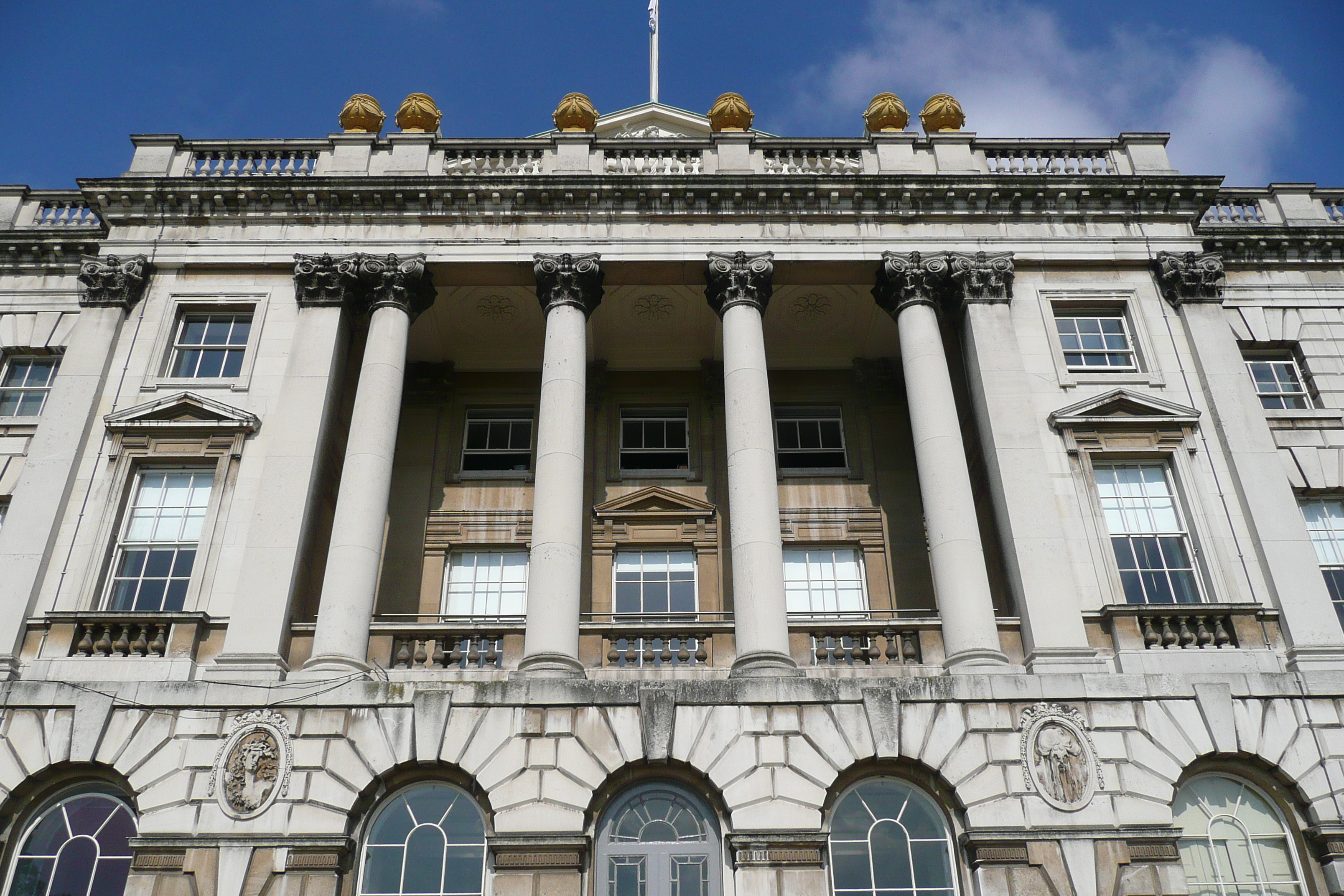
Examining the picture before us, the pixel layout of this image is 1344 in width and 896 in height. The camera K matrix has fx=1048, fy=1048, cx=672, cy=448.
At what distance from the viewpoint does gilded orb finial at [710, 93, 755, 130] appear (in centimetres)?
2214

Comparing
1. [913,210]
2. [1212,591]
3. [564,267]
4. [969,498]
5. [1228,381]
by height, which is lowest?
[1212,591]

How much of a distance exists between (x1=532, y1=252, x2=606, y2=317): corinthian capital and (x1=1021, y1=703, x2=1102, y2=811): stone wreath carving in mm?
10537

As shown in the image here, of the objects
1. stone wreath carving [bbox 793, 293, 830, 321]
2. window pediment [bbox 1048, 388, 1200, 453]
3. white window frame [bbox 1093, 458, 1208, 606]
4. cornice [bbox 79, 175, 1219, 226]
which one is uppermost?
cornice [bbox 79, 175, 1219, 226]

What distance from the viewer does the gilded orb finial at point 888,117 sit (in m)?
22.1

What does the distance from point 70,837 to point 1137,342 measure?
19390 mm

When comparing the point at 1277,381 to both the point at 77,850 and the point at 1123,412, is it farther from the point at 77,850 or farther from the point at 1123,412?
the point at 77,850

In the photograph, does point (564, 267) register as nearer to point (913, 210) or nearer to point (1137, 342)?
point (913, 210)

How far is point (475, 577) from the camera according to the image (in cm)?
2109

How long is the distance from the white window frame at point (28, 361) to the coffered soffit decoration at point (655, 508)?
11030 millimetres

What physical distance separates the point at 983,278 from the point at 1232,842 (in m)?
10.2

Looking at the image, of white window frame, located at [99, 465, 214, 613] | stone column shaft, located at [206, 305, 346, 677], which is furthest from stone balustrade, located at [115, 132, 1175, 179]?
white window frame, located at [99, 465, 214, 613]

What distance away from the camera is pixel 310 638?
16.5m

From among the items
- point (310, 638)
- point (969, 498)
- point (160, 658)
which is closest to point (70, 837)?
point (160, 658)

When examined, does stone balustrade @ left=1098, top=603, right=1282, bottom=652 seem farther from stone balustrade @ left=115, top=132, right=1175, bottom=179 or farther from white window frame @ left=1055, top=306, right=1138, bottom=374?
stone balustrade @ left=115, top=132, right=1175, bottom=179
